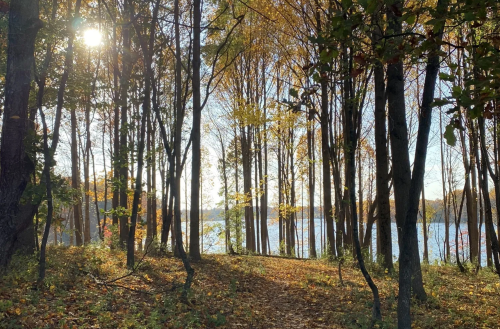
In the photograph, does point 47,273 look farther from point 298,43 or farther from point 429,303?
point 298,43

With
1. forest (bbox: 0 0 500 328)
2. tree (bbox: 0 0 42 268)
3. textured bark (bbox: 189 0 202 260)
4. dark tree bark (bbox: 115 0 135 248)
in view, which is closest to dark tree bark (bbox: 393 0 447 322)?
forest (bbox: 0 0 500 328)

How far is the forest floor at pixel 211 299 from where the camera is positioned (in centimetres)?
444

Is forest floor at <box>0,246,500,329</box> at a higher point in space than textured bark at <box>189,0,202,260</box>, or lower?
lower

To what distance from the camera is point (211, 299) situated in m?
5.97

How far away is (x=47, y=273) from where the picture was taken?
19.1 feet

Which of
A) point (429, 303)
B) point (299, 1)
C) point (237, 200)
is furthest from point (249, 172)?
point (429, 303)

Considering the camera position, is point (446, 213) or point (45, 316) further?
point (446, 213)

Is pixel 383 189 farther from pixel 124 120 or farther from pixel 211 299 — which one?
pixel 124 120

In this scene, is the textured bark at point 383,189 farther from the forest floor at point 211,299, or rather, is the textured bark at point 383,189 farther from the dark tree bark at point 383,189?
the forest floor at point 211,299

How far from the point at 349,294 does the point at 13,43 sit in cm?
735

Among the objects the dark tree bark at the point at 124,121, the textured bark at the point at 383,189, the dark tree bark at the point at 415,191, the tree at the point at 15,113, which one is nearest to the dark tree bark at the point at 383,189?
the textured bark at the point at 383,189

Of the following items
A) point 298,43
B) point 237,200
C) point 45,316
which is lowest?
point 45,316

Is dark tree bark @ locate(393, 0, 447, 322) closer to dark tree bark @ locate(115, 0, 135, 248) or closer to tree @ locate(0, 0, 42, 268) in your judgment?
dark tree bark @ locate(115, 0, 135, 248)

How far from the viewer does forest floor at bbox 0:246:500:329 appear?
4.44 m
